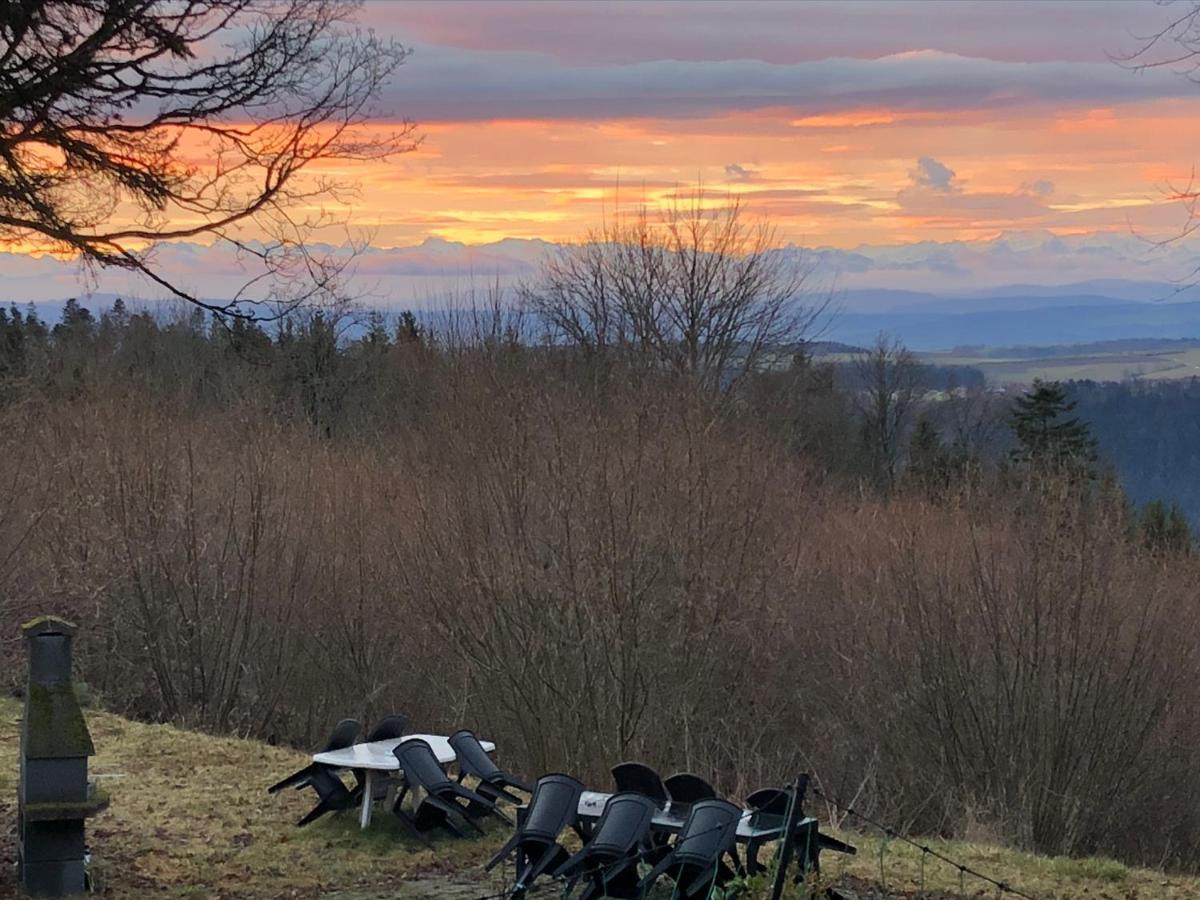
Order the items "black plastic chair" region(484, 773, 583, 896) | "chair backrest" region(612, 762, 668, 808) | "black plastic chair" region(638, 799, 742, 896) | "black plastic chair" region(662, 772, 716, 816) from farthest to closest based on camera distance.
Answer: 1. "chair backrest" region(612, 762, 668, 808)
2. "black plastic chair" region(662, 772, 716, 816)
3. "black plastic chair" region(484, 773, 583, 896)
4. "black plastic chair" region(638, 799, 742, 896)

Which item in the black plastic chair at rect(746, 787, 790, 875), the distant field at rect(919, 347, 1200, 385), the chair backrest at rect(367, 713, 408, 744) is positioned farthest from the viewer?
the distant field at rect(919, 347, 1200, 385)

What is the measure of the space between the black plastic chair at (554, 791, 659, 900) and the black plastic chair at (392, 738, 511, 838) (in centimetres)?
138

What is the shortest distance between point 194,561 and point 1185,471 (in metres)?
88.0

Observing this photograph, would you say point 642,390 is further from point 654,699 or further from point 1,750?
point 1,750

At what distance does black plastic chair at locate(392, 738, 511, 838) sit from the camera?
289 inches

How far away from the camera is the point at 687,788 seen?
6418 millimetres

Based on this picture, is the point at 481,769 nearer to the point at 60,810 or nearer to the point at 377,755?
the point at 377,755

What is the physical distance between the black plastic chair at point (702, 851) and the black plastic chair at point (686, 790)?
48 centimetres

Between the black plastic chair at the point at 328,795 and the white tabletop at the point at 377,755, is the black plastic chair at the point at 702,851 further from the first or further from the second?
the black plastic chair at the point at 328,795

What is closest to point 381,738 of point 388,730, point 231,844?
point 388,730

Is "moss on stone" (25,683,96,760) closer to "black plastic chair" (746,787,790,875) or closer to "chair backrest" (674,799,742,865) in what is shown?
"chair backrest" (674,799,742,865)

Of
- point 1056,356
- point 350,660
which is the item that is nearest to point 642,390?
point 350,660

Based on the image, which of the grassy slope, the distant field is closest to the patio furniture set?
the grassy slope

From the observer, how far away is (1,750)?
9.91 metres
